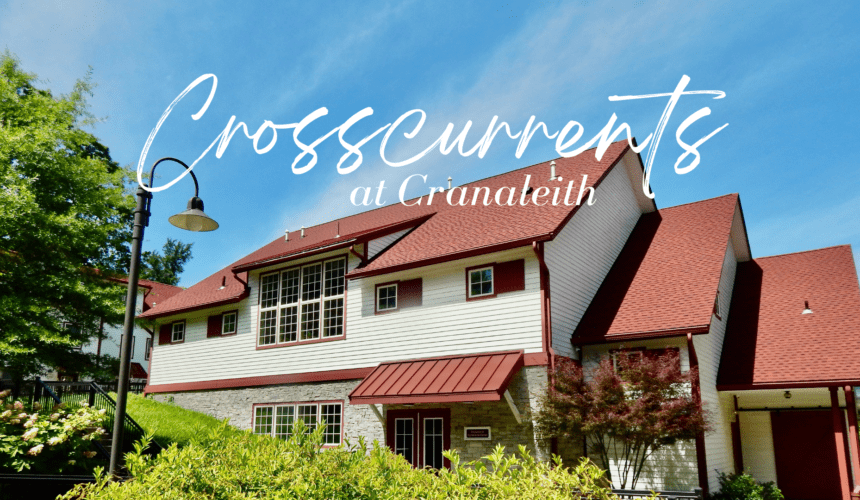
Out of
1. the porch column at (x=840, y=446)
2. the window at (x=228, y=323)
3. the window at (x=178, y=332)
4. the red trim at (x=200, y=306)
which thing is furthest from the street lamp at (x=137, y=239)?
the window at (x=178, y=332)

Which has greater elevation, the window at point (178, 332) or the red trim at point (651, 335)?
the window at point (178, 332)

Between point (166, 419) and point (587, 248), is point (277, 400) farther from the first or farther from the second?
point (587, 248)

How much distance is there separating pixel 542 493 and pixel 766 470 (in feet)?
52.9

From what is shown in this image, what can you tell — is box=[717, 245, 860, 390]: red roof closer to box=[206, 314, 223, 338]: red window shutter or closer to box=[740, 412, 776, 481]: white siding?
box=[740, 412, 776, 481]: white siding

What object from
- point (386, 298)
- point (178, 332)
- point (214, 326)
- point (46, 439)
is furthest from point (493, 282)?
point (178, 332)

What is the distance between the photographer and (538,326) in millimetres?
15000

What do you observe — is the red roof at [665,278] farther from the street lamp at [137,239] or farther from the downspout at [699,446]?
the street lamp at [137,239]

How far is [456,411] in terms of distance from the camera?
16.0 meters

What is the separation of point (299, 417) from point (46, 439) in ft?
25.5

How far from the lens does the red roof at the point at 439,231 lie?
1625cm

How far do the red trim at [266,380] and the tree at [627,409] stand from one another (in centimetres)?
590

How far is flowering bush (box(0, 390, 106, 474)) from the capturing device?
11703mm

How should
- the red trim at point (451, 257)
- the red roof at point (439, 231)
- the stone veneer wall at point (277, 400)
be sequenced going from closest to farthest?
1. the red trim at point (451, 257)
2. the red roof at point (439, 231)
3. the stone veneer wall at point (277, 400)

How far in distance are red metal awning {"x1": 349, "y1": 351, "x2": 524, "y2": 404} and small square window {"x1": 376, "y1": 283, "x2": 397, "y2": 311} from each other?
1.70 metres
